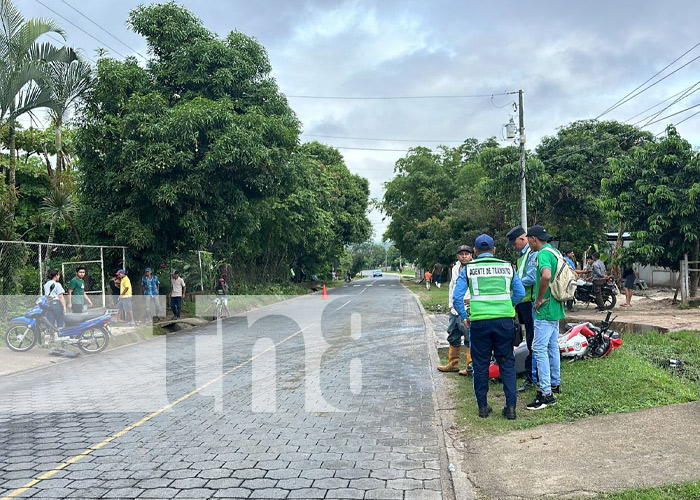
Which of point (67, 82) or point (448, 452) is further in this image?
point (67, 82)

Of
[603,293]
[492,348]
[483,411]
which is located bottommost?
[483,411]

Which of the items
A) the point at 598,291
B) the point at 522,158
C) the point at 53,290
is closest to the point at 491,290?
the point at 53,290

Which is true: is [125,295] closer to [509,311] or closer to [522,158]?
[509,311]

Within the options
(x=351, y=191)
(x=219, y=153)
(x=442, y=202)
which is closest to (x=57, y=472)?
(x=219, y=153)

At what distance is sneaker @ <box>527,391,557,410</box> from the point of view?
19.5 feet

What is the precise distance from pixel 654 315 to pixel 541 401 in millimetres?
9404

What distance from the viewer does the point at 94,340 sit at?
11922 millimetres

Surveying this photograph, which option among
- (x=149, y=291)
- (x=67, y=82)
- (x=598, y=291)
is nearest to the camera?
(x=598, y=291)

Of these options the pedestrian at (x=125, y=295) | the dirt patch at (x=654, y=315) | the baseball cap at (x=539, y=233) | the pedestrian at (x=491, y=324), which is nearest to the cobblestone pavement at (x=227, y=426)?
the pedestrian at (x=491, y=324)

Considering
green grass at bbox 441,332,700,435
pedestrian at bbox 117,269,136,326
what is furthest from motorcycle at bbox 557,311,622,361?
pedestrian at bbox 117,269,136,326

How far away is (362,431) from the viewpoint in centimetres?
562

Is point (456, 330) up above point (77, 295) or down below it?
below

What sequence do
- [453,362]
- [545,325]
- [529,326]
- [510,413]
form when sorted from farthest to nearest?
[453,362] → [529,326] → [545,325] → [510,413]

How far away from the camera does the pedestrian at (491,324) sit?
5715mm
